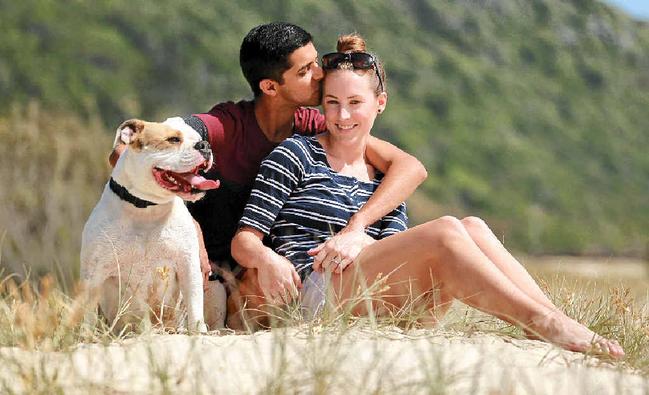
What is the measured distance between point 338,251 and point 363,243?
19 cm

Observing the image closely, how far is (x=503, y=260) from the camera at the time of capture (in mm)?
4379

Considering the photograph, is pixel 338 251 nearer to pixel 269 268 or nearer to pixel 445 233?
pixel 269 268

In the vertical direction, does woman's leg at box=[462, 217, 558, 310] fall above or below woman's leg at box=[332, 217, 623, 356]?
above

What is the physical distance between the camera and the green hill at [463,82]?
33.0 metres

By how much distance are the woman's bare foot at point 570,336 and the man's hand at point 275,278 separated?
108 cm

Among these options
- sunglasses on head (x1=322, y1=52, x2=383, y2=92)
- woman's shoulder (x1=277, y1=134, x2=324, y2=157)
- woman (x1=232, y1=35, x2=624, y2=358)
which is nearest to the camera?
woman (x1=232, y1=35, x2=624, y2=358)

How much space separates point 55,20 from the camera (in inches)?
1330

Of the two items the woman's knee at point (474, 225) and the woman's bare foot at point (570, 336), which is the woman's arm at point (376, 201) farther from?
the woman's bare foot at point (570, 336)

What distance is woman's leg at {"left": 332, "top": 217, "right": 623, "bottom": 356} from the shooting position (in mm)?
4078

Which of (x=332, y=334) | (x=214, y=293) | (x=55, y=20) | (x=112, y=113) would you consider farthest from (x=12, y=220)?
(x=55, y=20)

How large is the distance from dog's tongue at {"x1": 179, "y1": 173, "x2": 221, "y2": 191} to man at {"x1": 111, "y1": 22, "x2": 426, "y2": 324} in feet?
1.69

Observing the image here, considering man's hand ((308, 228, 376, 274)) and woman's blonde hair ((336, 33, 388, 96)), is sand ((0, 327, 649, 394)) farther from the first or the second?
woman's blonde hair ((336, 33, 388, 96))

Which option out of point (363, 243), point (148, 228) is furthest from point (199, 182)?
point (363, 243)

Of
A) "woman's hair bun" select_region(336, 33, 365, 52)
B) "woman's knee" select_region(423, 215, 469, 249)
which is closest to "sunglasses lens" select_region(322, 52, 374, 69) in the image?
"woman's hair bun" select_region(336, 33, 365, 52)
